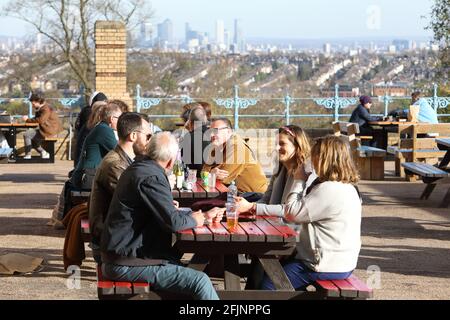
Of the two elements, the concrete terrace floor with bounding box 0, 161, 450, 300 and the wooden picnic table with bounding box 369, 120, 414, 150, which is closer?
the concrete terrace floor with bounding box 0, 161, 450, 300

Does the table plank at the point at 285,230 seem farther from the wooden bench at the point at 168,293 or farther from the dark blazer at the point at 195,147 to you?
the dark blazer at the point at 195,147

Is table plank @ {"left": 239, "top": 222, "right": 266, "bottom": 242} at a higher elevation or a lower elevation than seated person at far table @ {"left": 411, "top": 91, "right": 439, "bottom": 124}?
higher

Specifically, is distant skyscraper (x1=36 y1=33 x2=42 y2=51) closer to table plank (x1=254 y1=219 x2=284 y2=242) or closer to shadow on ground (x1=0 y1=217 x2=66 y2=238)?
shadow on ground (x1=0 y1=217 x2=66 y2=238)

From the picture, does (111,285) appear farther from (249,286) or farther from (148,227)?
(249,286)

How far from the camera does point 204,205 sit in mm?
7504

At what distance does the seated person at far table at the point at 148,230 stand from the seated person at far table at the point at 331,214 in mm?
672

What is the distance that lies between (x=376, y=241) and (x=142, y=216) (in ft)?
16.0

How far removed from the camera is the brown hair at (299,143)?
7.34 meters

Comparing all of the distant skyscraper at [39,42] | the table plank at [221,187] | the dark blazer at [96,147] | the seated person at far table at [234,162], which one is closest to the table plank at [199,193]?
the table plank at [221,187]

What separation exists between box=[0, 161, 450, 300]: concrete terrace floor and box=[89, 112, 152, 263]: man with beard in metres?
0.96

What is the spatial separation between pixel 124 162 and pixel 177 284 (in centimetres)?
151

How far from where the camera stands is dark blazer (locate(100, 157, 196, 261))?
598cm

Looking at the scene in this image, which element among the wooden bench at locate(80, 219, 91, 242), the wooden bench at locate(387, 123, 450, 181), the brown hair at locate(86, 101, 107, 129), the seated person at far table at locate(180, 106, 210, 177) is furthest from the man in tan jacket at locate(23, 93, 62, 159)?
the wooden bench at locate(80, 219, 91, 242)
